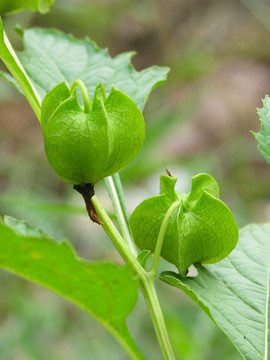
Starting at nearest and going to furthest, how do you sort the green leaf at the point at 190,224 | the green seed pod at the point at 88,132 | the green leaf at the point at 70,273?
the green leaf at the point at 70,273 → the green seed pod at the point at 88,132 → the green leaf at the point at 190,224

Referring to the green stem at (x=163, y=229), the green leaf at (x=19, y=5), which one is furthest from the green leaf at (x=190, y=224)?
the green leaf at (x=19, y=5)

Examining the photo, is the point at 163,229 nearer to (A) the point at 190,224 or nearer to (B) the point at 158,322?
(A) the point at 190,224

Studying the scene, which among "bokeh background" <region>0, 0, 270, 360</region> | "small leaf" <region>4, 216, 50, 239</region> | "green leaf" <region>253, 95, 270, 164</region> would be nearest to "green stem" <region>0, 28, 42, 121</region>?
"small leaf" <region>4, 216, 50, 239</region>

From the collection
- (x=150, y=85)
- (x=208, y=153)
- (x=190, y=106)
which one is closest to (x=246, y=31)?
(x=208, y=153)

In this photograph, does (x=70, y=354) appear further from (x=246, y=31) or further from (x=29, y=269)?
(x=246, y=31)

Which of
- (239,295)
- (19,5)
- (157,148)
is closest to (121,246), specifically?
(239,295)

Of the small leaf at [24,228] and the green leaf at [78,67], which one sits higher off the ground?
the green leaf at [78,67]

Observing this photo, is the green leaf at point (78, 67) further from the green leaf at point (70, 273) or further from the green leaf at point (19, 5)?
the green leaf at point (70, 273)
